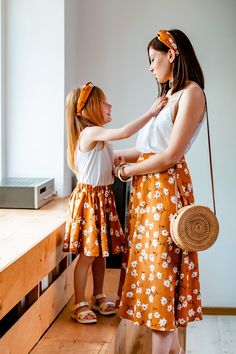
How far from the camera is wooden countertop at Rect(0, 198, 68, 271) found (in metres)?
1.98

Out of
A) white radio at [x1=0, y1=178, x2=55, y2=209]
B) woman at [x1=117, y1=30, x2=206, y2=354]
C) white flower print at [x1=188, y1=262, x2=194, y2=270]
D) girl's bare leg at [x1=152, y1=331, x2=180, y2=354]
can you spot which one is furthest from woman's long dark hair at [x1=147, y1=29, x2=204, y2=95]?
white radio at [x1=0, y1=178, x2=55, y2=209]

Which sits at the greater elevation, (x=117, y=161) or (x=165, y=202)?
(x=117, y=161)

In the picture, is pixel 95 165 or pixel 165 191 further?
pixel 95 165

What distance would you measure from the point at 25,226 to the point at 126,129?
644mm

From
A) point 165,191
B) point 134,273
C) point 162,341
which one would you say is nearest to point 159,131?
point 165,191

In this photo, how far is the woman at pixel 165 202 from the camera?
6.87 feet

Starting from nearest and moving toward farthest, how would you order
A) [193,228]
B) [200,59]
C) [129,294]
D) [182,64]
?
[193,228] < [182,64] < [129,294] < [200,59]

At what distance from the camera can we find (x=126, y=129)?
2.20m

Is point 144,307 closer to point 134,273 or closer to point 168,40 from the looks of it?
point 134,273

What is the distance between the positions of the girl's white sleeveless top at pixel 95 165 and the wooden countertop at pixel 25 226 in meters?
0.28

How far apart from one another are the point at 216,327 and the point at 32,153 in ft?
5.70

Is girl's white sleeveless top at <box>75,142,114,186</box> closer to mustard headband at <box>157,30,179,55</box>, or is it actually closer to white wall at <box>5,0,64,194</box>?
mustard headband at <box>157,30,179,55</box>

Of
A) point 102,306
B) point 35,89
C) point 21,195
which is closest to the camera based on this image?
point 102,306

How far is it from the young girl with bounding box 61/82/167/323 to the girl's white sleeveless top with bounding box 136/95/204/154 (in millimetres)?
169
